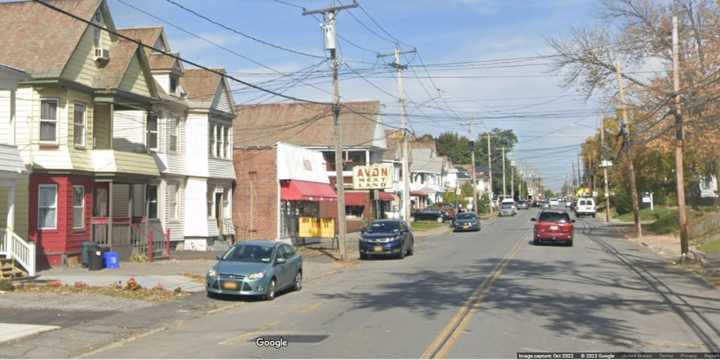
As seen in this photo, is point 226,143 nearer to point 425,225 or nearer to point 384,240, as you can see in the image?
point 384,240

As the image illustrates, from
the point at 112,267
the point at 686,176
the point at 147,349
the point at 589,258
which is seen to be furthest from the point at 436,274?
the point at 686,176

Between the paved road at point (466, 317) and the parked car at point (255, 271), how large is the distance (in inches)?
15.8

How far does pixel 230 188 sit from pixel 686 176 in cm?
3210

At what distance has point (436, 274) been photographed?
22594mm

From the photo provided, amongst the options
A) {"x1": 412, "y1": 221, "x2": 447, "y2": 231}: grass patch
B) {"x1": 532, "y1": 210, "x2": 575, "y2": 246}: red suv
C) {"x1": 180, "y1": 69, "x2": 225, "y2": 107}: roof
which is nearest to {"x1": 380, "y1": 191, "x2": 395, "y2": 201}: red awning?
{"x1": 412, "y1": 221, "x2": 447, "y2": 231}: grass patch

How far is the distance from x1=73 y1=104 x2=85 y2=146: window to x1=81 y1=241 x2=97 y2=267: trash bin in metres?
3.59

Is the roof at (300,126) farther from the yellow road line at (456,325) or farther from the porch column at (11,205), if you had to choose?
the yellow road line at (456,325)

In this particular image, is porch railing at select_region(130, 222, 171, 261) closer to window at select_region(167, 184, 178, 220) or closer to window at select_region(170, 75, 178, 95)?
window at select_region(167, 184, 178, 220)

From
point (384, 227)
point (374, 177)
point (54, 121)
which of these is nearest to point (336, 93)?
point (384, 227)

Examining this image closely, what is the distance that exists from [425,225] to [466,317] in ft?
167

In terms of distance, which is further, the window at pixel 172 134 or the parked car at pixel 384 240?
the window at pixel 172 134

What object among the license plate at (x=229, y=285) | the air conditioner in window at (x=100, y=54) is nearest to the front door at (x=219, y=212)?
the air conditioner in window at (x=100, y=54)

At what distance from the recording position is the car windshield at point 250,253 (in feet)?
60.0

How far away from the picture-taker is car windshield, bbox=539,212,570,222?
36.2 meters
